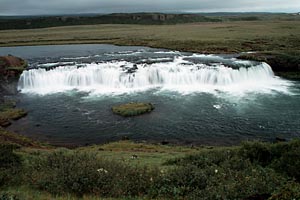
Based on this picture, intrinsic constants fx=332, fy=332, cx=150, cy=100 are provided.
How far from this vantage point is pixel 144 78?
42875 millimetres

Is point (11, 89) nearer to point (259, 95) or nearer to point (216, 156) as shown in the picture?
point (259, 95)

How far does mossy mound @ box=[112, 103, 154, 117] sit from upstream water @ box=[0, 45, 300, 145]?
0.72 meters

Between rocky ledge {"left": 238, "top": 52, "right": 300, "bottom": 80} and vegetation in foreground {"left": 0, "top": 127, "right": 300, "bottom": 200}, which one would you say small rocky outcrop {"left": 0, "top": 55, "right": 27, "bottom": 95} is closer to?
vegetation in foreground {"left": 0, "top": 127, "right": 300, "bottom": 200}

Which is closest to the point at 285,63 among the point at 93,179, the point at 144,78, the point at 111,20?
the point at 144,78

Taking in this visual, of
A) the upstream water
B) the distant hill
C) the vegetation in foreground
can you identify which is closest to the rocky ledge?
the upstream water

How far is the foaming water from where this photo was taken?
4209 cm

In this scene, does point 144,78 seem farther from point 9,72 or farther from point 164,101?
point 9,72

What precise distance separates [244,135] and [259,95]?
13246 mm

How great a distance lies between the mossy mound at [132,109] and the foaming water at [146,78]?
27.3 ft

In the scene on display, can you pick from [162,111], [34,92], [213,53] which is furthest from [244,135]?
[213,53]

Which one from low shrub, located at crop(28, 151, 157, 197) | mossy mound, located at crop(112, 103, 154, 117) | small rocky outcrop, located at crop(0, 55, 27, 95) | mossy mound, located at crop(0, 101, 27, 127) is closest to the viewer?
low shrub, located at crop(28, 151, 157, 197)

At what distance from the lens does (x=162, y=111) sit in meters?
31.5

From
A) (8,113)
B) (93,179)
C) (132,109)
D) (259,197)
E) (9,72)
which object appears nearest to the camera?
(259,197)

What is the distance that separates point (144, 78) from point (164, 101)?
8838mm
